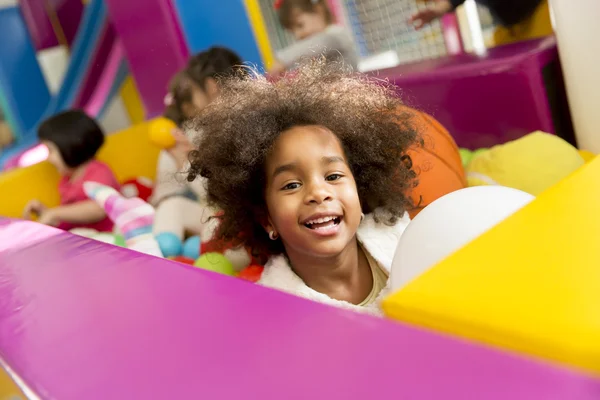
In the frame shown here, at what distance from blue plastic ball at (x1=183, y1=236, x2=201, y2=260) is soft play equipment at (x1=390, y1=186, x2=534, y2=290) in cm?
81

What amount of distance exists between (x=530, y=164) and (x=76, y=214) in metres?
1.09

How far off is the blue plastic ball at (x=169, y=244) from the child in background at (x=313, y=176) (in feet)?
1.41

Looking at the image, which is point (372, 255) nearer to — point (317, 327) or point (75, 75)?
point (317, 327)

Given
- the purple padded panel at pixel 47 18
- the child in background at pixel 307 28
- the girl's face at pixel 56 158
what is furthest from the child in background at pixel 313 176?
the purple padded panel at pixel 47 18

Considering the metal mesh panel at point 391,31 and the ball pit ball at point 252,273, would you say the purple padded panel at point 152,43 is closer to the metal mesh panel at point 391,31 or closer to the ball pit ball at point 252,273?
the metal mesh panel at point 391,31

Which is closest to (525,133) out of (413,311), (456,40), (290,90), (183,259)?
(290,90)

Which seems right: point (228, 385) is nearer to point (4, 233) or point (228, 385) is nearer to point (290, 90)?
point (290, 90)

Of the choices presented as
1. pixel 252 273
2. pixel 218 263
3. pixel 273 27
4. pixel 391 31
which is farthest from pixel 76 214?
pixel 391 31

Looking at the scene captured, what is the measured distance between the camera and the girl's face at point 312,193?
82 centimetres

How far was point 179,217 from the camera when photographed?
1.51 meters

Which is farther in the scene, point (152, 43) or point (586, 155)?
point (152, 43)

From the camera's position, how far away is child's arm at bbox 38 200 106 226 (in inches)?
66.1

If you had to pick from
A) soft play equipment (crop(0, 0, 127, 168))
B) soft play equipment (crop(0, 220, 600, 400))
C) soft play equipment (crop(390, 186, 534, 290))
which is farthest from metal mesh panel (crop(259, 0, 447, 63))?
soft play equipment (crop(0, 220, 600, 400))

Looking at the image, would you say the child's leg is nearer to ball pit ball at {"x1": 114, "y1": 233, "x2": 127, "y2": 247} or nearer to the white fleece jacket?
ball pit ball at {"x1": 114, "y1": 233, "x2": 127, "y2": 247}
